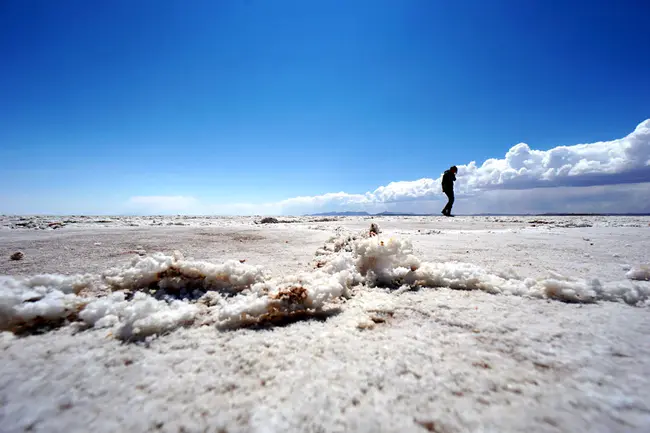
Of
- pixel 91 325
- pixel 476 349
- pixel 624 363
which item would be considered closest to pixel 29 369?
pixel 91 325

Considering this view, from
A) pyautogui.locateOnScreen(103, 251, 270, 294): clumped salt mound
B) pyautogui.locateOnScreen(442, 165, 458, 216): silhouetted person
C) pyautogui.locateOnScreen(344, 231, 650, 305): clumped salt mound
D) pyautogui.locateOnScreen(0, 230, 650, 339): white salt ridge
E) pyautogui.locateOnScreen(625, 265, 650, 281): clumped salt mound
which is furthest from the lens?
pyautogui.locateOnScreen(442, 165, 458, 216): silhouetted person

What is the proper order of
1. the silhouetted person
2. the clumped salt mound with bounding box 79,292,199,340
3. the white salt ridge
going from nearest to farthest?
the clumped salt mound with bounding box 79,292,199,340
the white salt ridge
the silhouetted person

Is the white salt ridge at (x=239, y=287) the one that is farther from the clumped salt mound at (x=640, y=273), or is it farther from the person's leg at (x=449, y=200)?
the person's leg at (x=449, y=200)

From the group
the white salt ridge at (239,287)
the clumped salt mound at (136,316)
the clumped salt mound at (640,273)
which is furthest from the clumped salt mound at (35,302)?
the clumped salt mound at (640,273)

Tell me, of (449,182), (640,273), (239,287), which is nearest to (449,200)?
(449,182)

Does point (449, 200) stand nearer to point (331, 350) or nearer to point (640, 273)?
point (640, 273)

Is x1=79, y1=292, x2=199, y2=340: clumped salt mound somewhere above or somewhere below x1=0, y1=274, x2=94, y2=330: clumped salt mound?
below

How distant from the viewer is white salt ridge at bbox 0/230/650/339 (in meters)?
1.61

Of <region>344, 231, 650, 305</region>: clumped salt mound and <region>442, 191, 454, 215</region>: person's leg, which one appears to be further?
<region>442, 191, 454, 215</region>: person's leg

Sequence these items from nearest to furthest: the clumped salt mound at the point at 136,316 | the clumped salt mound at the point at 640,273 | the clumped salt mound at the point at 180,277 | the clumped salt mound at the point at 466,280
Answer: the clumped salt mound at the point at 136,316
the clumped salt mound at the point at 466,280
the clumped salt mound at the point at 180,277
the clumped salt mound at the point at 640,273

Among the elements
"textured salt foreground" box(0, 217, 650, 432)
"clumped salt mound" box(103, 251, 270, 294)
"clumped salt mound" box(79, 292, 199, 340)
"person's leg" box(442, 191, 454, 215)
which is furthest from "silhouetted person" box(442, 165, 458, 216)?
"clumped salt mound" box(79, 292, 199, 340)

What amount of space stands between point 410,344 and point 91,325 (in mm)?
1667

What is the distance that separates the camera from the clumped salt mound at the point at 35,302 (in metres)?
1.58

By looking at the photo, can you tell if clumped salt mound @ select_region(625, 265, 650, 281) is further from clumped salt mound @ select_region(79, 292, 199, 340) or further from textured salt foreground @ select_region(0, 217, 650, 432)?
clumped salt mound @ select_region(79, 292, 199, 340)
